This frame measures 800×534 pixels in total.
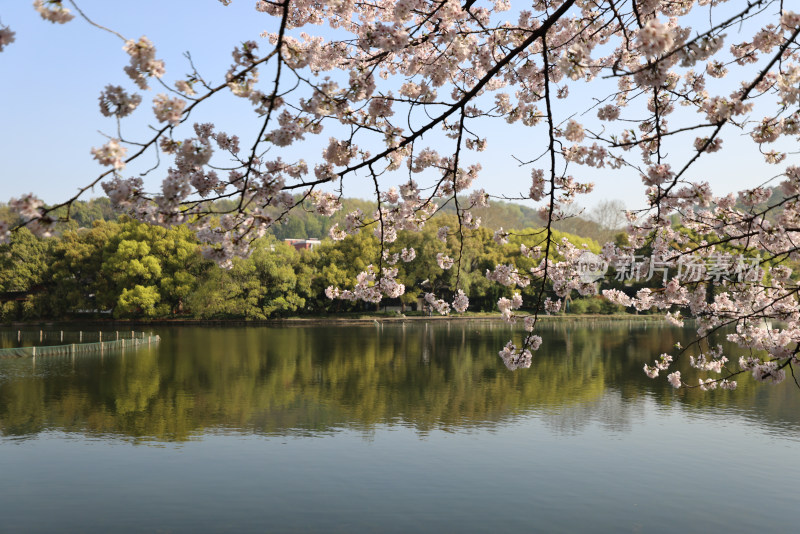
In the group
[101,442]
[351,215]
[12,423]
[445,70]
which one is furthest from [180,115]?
[12,423]

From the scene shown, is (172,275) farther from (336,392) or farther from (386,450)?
(386,450)

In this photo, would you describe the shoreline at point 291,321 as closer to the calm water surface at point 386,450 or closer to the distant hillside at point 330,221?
the distant hillside at point 330,221

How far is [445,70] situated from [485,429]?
41.4 ft

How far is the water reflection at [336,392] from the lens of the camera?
18547 mm

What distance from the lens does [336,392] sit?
2305 cm

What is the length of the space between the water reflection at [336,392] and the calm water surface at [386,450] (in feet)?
0.42

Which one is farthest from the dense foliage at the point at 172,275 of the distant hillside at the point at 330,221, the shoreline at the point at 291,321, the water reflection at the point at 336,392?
the water reflection at the point at 336,392

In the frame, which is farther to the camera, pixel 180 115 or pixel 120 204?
pixel 120 204

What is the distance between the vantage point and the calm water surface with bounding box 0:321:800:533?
11.8 meters

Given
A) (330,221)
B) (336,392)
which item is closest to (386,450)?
Answer: (336,392)

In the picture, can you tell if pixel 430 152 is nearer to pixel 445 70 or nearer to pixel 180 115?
pixel 445 70

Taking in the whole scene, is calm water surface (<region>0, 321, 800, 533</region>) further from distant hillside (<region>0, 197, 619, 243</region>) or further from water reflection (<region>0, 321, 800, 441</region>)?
distant hillside (<region>0, 197, 619, 243</region>)

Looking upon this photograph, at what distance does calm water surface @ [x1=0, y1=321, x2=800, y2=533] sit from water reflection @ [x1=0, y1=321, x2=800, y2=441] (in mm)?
127

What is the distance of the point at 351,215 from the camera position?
23.1 feet
